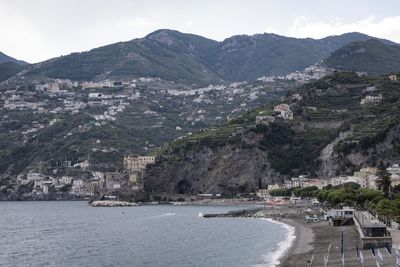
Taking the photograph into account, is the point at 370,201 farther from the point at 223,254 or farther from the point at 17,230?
the point at 17,230

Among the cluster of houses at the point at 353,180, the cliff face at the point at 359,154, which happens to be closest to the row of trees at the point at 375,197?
the cluster of houses at the point at 353,180

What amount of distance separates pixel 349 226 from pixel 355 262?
39.9 m

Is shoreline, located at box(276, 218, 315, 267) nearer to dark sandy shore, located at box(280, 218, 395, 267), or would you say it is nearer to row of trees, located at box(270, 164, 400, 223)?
dark sandy shore, located at box(280, 218, 395, 267)

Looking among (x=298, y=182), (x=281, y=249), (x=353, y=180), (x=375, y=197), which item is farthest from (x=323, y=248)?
(x=298, y=182)

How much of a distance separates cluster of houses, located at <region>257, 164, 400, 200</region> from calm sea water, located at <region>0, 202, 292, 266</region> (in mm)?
31413

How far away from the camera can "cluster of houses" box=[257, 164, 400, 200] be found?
5700 inches

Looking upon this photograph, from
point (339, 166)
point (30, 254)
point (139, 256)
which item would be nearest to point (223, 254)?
point (139, 256)

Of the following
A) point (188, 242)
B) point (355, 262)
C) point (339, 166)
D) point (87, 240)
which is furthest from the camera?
point (339, 166)

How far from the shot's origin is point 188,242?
90.7m

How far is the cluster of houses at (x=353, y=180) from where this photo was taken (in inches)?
5700

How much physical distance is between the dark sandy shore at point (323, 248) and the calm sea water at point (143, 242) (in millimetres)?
2068

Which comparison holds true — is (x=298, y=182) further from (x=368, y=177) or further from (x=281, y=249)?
(x=281, y=249)

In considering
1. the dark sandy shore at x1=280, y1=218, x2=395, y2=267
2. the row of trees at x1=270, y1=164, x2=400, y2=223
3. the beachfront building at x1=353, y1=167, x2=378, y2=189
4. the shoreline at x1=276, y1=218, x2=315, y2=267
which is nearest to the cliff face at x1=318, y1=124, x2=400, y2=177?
the beachfront building at x1=353, y1=167, x2=378, y2=189

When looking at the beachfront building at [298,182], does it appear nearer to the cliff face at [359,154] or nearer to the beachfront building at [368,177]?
the cliff face at [359,154]
